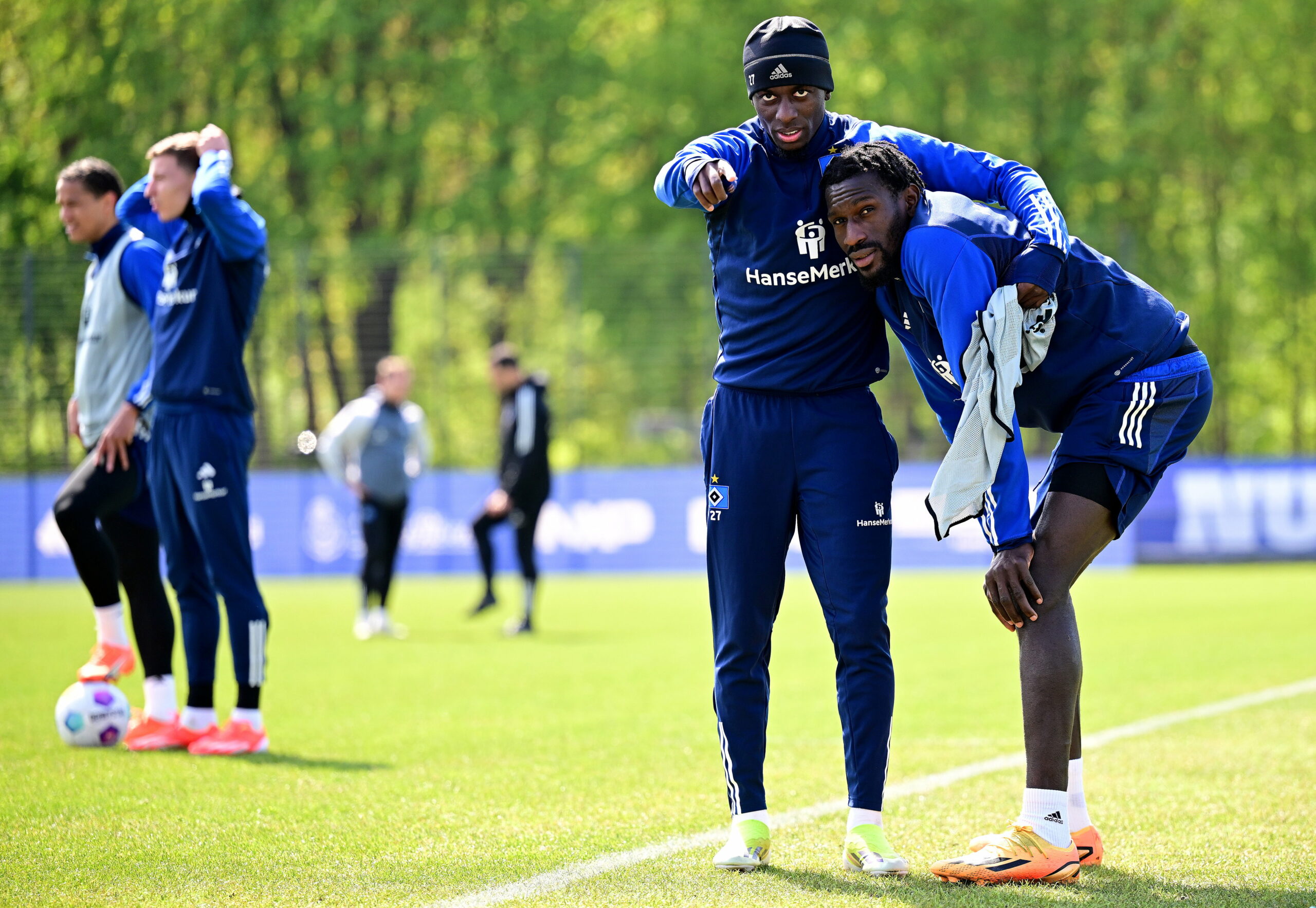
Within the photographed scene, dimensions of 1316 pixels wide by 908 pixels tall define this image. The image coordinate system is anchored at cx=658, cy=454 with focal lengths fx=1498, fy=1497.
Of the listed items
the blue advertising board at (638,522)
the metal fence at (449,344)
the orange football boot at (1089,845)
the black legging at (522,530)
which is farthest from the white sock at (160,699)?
the metal fence at (449,344)

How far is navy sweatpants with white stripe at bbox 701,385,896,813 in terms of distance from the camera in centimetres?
436

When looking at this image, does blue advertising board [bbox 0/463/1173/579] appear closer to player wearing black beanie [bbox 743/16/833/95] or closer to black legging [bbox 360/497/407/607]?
black legging [bbox 360/497/407/607]

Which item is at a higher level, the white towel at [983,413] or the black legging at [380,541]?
the white towel at [983,413]

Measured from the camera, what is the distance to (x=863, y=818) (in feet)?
14.1

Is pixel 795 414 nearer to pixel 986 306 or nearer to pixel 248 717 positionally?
pixel 986 306

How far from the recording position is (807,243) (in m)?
4.36

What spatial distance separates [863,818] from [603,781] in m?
1.70

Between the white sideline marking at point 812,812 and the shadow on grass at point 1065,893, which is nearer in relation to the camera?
the shadow on grass at point 1065,893

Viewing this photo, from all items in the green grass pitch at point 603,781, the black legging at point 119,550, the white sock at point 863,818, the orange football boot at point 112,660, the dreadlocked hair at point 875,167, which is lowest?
the green grass pitch at point 603,781

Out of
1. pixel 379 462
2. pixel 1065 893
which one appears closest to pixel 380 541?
pixel 379 462

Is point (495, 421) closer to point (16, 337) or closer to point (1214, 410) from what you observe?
point (16, 337)

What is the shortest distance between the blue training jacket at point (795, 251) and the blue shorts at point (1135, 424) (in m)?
0.48

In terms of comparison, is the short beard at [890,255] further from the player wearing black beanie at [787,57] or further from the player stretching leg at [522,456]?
the player stretching leg at [522,456]

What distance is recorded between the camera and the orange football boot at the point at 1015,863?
4.11 m
